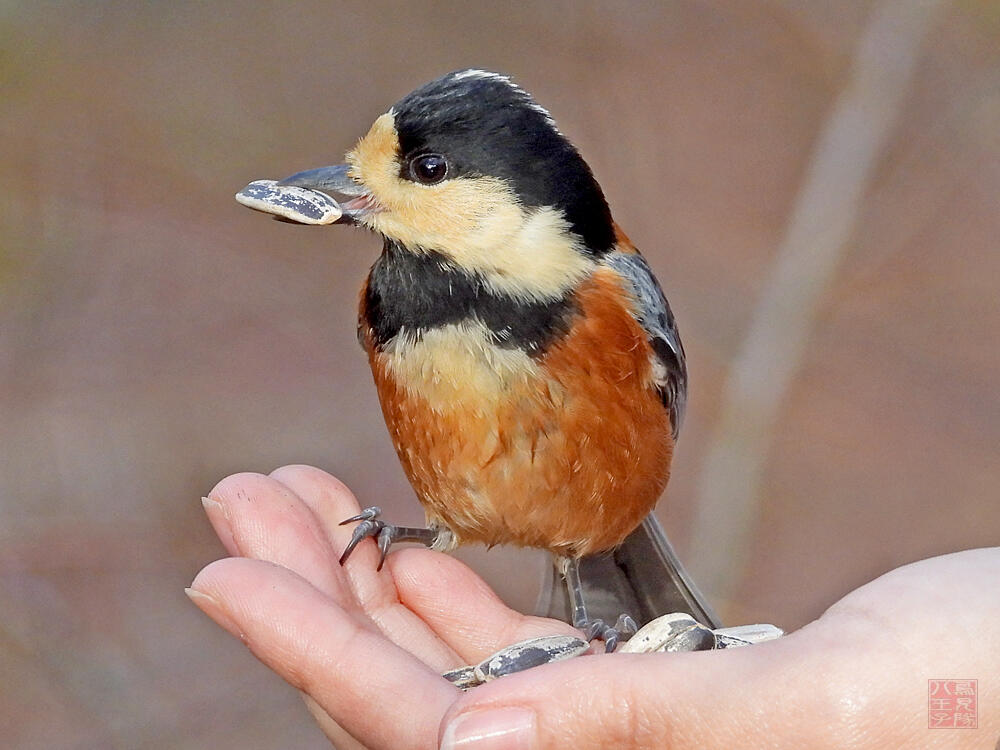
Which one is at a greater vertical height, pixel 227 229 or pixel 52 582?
pixel 227 229

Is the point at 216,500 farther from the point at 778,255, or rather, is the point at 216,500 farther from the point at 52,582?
the point at 778,255

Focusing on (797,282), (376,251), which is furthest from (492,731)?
(376,251)

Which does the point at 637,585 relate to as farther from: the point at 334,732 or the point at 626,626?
the point at 334,732

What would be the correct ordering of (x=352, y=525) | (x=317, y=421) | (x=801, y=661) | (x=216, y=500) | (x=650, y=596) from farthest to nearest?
(x=317, y=421) < (x=650, y=596) < (x=352, y=525) < (x=216, y=500) < (x=801, y=661)

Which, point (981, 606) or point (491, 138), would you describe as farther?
point (491, 138)

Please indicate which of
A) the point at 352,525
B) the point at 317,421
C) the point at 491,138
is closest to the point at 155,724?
the point at 317,421

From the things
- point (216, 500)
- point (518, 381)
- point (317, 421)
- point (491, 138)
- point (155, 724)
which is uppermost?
point (491, 138)

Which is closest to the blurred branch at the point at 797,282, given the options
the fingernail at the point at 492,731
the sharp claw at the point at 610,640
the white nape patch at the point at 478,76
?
the sharp claw at the point at 610,640

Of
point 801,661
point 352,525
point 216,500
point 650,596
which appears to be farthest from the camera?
point 650,596
